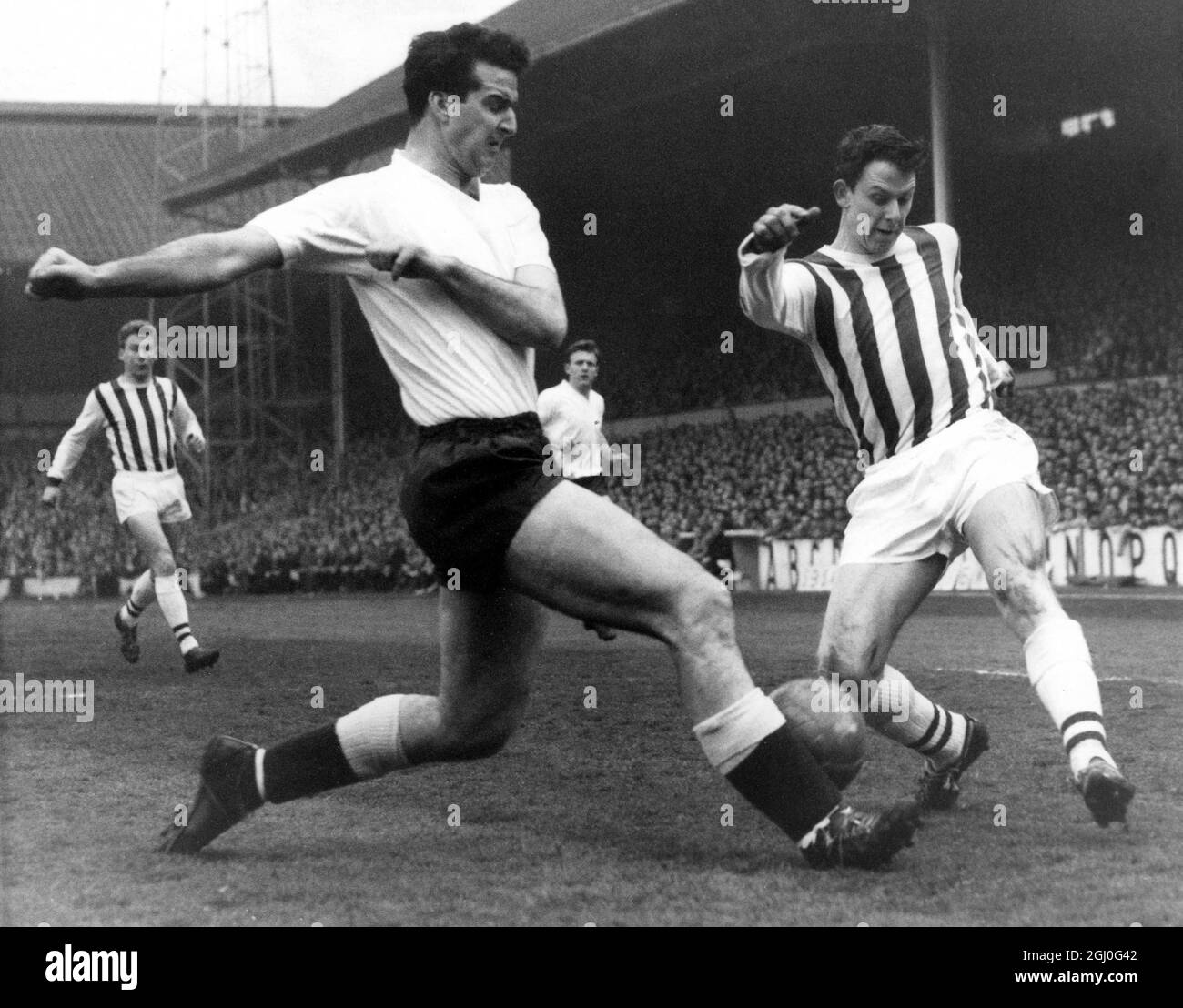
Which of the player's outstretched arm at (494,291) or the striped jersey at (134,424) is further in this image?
the striped jersey at (134,424)

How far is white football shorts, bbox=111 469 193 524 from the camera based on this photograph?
10.5m

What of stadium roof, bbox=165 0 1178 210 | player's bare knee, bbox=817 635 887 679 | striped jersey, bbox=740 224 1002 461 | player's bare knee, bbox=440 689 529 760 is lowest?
player's bare knee, bbox=440 689 529 760

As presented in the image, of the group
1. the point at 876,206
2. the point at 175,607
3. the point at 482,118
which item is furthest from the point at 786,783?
the point at 175,607

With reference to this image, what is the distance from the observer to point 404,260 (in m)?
3.64

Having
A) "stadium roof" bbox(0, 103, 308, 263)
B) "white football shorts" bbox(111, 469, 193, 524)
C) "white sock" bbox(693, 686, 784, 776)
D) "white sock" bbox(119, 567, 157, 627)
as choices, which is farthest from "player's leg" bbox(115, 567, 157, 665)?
"stadium roof" bbox(0, 103, 308, 263)

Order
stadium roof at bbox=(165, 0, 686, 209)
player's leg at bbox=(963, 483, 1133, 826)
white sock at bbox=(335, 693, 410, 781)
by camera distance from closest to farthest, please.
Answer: white sock at bbox=(335, 693, 410, 781) < player's leg at bbox=(963, 483, 1133, 826) < stadium roof at bbox=(165, 0, 686, 209)

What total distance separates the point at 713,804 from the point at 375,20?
11.8ft

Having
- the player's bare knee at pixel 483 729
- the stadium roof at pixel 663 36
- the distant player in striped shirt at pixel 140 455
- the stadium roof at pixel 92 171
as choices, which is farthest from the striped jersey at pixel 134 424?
the stadium roof at pixel 92 171

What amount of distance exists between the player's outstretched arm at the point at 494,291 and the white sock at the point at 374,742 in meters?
1.07

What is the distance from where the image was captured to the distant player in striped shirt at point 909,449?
4625 mm

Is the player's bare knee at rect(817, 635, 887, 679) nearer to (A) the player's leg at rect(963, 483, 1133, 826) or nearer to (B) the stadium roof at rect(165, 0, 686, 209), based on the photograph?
(A) the player's leg at rect(963, 483, 1133, 826)

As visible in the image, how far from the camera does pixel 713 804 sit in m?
5.07

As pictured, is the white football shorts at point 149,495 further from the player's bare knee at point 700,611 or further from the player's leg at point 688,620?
the player's bare knee at point 700,611

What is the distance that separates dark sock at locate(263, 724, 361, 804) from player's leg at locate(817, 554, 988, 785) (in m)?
1.42
